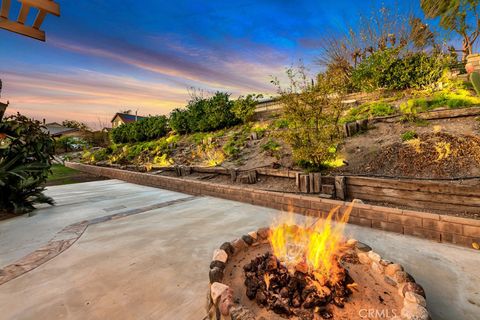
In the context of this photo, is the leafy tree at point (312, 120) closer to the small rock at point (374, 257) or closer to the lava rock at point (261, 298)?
the small rock at point (374, 257)

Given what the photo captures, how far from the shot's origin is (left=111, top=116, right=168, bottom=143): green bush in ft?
53.0

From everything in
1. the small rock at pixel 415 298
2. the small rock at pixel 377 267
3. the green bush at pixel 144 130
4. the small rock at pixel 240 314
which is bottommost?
the small rock at pixel 377 267

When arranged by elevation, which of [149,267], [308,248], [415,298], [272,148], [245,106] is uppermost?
[245,106]

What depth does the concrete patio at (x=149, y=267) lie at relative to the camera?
1.99 metres

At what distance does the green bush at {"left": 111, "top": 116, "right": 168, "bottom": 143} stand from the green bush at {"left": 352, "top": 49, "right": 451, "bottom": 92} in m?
12.9

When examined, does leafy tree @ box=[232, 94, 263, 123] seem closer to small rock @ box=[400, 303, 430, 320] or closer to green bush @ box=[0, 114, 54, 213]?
green bush @ box=[0, 114, 54, 213]

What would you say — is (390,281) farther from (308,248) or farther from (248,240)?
(248,240)

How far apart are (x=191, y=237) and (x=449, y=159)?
5.46m

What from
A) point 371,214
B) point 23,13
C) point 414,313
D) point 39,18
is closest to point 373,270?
point 414,313

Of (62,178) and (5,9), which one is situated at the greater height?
(5,9)

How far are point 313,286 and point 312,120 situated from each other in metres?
4.70

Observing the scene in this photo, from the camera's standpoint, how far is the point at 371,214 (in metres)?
3.87

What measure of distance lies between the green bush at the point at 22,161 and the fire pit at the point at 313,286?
18.8 ft

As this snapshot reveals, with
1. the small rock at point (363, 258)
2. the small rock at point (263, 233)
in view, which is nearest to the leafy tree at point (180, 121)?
the small rock at point (263, 233)
